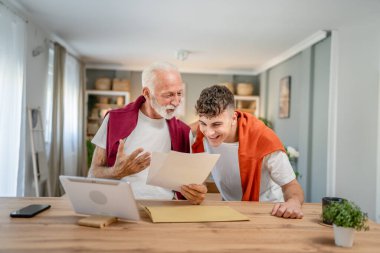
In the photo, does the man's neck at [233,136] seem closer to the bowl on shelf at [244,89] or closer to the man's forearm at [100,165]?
the man's forearm at [100,165]

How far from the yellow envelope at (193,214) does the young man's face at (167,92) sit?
691 mm

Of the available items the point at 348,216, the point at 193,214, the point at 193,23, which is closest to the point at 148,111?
the point at 193,214

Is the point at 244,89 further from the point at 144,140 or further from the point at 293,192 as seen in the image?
the point at 293,192

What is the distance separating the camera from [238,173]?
73.2 inches

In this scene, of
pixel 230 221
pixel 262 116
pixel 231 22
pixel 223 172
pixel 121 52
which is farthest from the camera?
pixel 262 116

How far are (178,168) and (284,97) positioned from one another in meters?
5.23

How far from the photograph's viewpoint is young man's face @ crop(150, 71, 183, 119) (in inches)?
77.2

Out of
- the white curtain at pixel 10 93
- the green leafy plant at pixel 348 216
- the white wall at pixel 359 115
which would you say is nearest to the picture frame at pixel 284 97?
the white wall at pixel 359 115

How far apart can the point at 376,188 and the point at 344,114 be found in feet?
3.40

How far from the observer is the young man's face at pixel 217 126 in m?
1.67

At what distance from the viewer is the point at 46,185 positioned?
491 cm

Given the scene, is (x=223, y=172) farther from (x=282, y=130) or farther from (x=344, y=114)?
(x=282, y=130)

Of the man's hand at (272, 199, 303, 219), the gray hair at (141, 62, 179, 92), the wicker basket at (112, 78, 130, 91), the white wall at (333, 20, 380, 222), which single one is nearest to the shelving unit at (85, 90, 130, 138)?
the wicker basket at (112, 78, 130, 91)

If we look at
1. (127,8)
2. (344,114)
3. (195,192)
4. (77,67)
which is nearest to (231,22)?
(127,8)
